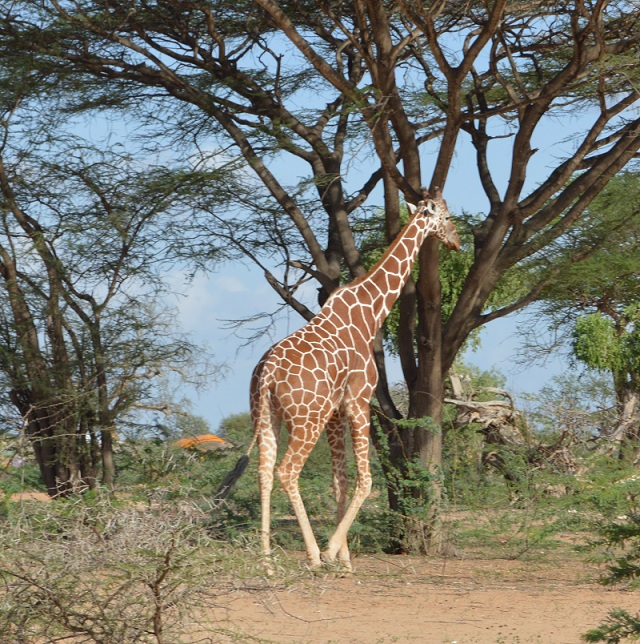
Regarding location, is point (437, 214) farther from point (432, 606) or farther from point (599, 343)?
point (599, 343)

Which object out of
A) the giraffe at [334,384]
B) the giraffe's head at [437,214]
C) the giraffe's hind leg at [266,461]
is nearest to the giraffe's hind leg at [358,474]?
the giraffe at [334,384]

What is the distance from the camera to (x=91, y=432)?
10086 millimetres

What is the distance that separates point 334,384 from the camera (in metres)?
8.20

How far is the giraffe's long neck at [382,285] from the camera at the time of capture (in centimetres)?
862

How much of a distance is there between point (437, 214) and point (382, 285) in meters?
0.83

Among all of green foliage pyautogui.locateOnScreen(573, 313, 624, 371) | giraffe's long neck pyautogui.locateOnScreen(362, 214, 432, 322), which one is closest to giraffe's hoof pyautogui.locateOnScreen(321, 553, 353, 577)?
giraffe's long neck pyautogui.locateOnScreen(362, 214, 432, 322)

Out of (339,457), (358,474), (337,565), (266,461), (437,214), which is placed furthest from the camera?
(437,214)

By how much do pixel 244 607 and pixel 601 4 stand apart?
5217mm

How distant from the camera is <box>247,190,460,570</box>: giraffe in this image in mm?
8023

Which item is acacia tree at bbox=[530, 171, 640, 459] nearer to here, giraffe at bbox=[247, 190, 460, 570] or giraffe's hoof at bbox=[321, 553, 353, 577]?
giraffe at bbox=[247, 190, 460, 570]

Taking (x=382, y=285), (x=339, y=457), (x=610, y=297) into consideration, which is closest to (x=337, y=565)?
(x=339, y=457)

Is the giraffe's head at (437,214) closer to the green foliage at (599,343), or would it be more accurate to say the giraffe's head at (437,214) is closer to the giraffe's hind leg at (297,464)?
the giraffe's hind leg at (297,464)

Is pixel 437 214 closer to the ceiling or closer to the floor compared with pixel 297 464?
closer to the ceiling

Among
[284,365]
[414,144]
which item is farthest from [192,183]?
[284,365]
